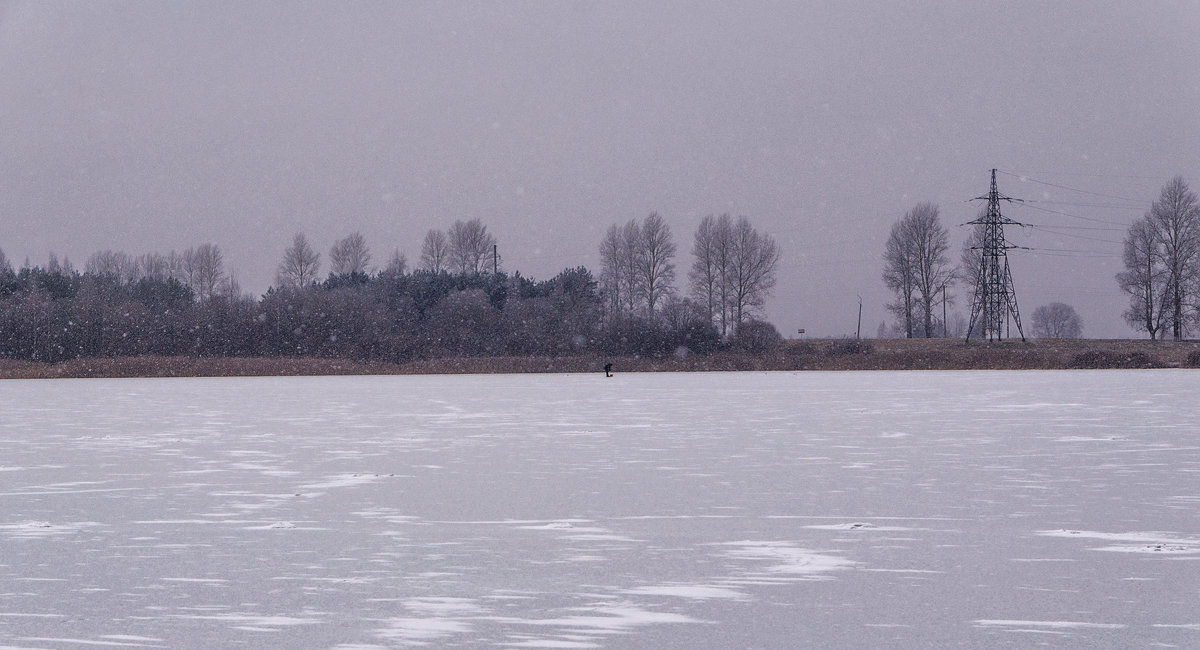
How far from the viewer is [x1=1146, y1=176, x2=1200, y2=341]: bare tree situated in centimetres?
6994

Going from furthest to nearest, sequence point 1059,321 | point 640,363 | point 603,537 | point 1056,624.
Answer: point 1059,321 < point 640,363 < point 603,537 < point 1056,624

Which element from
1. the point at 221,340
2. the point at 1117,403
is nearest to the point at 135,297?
the point at 221,340

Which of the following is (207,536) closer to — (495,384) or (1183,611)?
(1183,611)

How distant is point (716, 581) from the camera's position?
5.51 metres

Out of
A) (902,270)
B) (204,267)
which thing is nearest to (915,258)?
(902,270)

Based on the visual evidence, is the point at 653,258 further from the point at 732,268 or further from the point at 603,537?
the point at 603,537

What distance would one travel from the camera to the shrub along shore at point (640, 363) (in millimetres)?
43500

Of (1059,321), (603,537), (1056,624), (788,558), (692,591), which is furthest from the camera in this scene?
(1059,321)

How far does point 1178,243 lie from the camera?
236 ft

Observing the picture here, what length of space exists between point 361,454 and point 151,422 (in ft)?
22.0

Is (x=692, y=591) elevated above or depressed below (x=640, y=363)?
below

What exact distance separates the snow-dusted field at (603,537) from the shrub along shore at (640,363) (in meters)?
29.7

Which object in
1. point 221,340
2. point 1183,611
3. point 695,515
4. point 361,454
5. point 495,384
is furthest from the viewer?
point 221,340

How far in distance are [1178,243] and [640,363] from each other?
1731 inches
